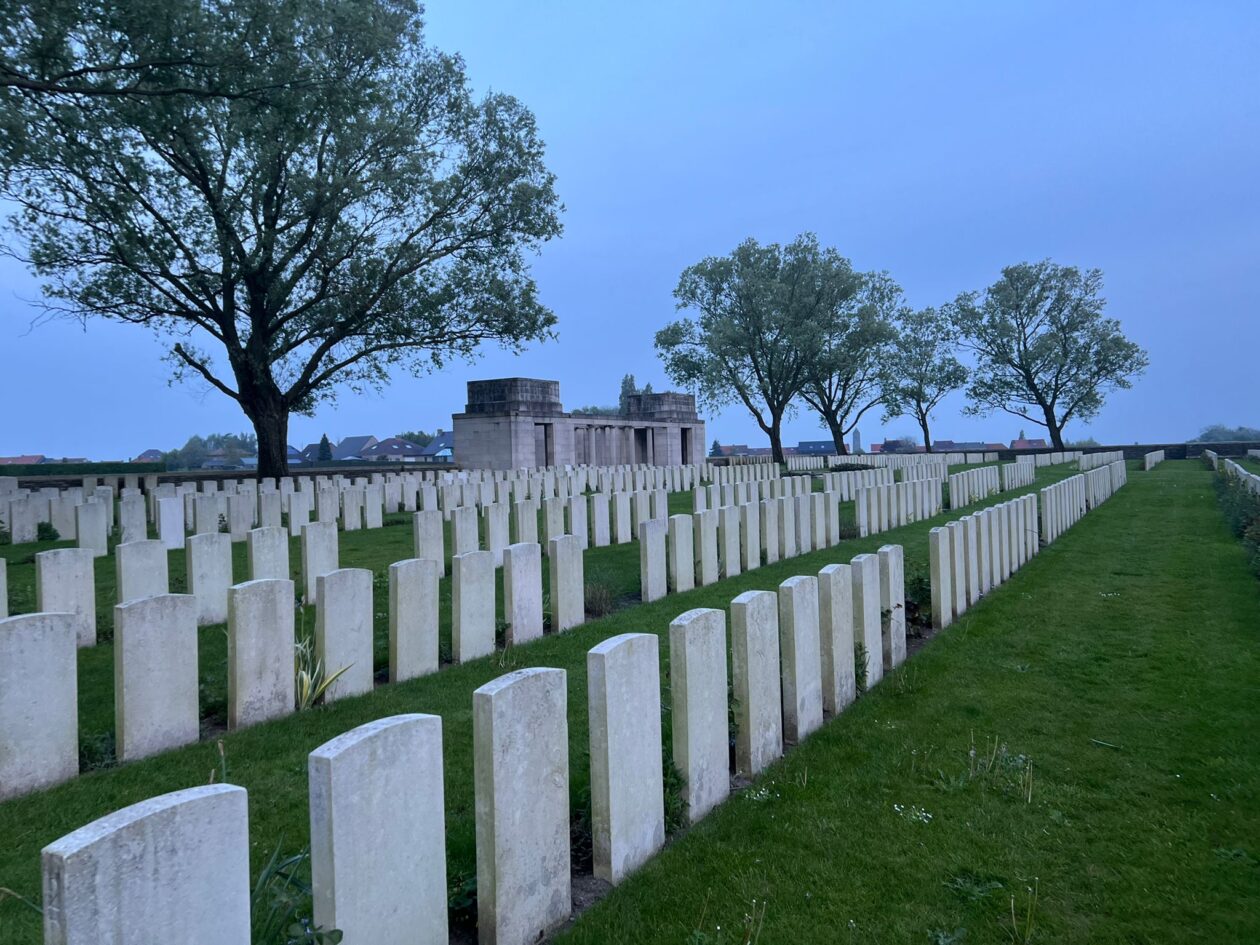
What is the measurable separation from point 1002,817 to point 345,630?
3.51 metres

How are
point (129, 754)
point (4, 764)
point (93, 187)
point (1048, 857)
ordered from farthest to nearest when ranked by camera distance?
point (93, 187), point (129, 754), point (4, 764), point (1048, 857)

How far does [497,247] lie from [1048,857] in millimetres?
22509

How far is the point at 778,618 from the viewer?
4.02 metres

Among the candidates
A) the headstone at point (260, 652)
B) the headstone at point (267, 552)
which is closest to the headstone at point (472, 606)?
the headstone at point (260, 652)

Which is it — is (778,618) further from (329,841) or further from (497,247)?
(497,247)

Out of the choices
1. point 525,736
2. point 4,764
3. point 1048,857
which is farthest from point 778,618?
point 4,764

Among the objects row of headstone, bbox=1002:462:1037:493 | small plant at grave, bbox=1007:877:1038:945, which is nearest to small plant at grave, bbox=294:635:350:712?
small plant at grave, bbox=1007:877:1038:945

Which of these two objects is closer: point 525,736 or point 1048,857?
point 525,736

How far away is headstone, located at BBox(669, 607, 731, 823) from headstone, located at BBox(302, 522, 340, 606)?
4.42 metres

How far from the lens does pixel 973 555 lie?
23.9ft

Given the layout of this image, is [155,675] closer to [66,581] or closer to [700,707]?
[66,581]

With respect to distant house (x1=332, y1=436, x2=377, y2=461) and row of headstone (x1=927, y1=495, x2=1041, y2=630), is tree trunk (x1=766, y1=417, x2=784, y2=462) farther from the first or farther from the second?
distant house (x1=332, y1=436, x2=377, y2=461)

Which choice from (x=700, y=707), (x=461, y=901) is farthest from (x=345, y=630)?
(x=461, y=901)

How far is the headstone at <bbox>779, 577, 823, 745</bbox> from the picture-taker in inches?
156
